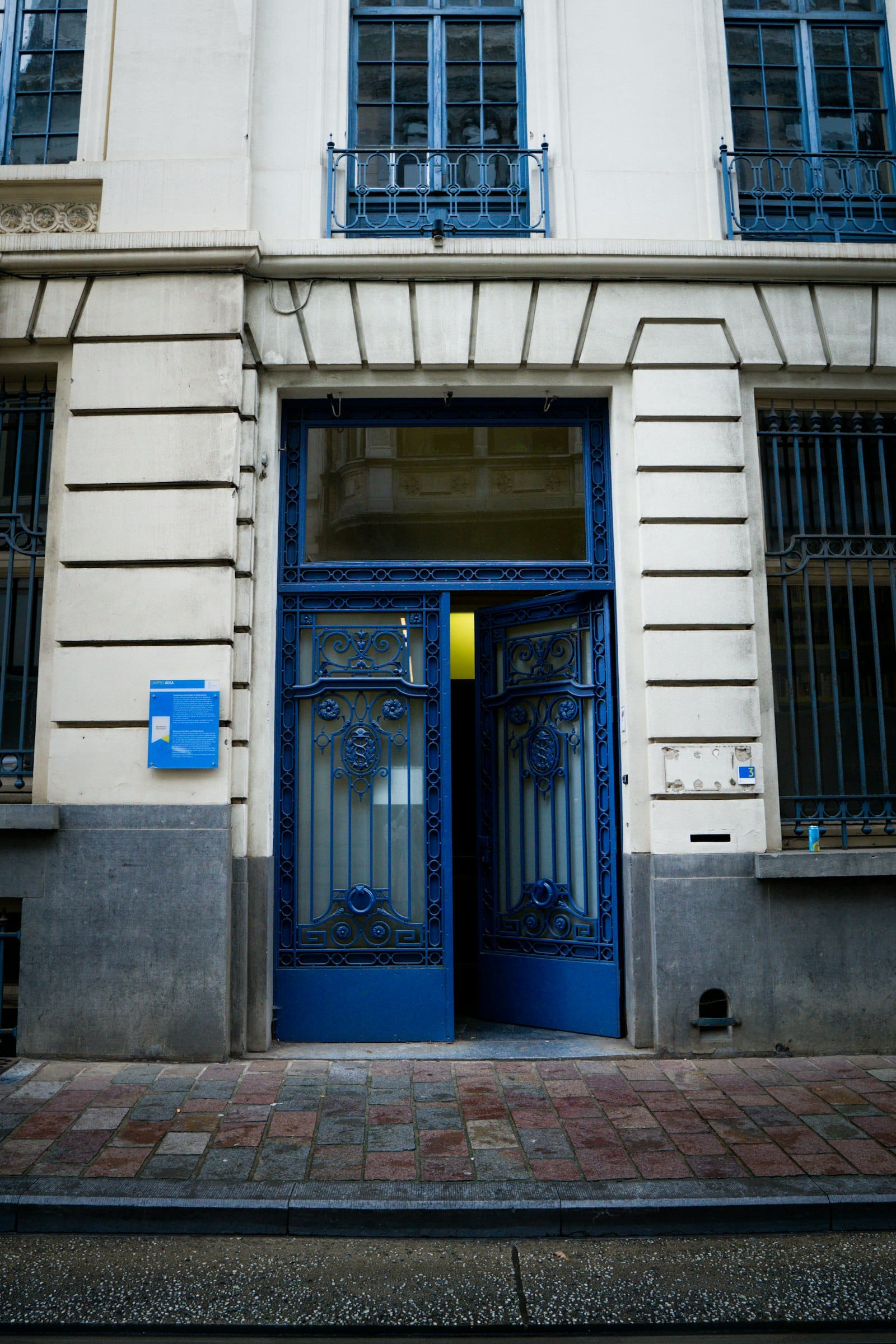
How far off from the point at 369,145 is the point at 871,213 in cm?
418

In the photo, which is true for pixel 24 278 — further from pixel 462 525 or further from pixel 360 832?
pixel 360 832

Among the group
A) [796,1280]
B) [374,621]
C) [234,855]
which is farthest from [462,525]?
[796,1280]

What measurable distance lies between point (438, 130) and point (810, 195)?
3.11 metres

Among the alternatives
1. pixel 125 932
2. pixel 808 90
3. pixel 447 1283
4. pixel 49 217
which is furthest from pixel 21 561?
pixel 808 90

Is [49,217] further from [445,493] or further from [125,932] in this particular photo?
[125,932]

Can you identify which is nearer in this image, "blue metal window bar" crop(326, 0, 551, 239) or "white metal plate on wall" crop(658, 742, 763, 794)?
"white metal plate on wall" crop(658, 742, 763, 794)

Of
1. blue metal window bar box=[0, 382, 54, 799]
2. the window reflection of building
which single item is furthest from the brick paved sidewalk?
the window reflection of building

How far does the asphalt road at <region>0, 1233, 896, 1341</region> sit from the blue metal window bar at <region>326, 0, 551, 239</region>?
683 centimetres

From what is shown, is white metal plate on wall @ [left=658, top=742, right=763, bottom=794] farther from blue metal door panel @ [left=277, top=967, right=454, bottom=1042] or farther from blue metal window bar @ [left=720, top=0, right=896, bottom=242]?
blue metal window bar @ [left=720, top=0, right=896, bottom=242]

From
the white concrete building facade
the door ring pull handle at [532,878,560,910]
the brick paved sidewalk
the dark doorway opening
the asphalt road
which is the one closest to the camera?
the asphalt road

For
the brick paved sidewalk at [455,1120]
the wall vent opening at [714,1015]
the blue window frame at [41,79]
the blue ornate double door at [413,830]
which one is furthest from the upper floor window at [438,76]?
the brick paved sidewalk at [455,1120]

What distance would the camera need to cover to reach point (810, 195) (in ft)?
25.5

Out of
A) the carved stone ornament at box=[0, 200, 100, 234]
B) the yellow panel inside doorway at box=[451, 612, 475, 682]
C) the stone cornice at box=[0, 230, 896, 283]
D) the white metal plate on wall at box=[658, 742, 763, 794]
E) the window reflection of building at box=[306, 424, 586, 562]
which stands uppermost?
the carved stone ornament at box=[0, 200, 100, 234]

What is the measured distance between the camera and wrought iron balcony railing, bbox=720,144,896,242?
25.1 ft
